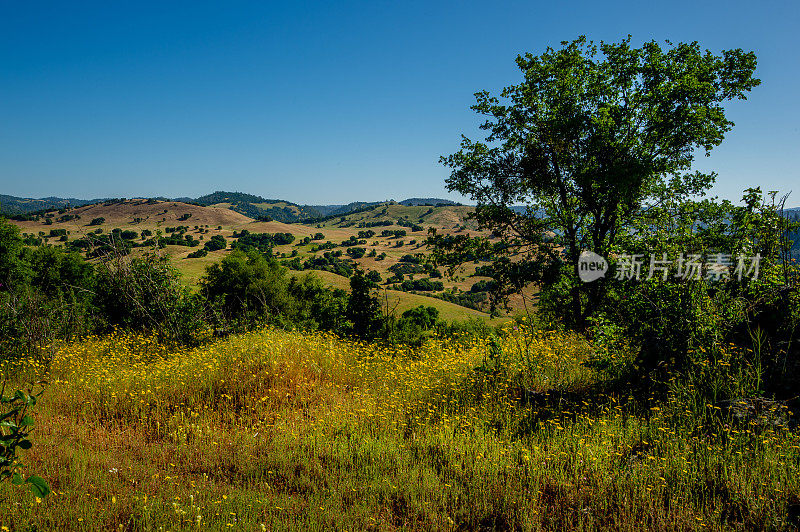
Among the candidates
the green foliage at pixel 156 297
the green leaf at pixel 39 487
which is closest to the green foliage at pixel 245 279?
the green foliage at pixel 156 297

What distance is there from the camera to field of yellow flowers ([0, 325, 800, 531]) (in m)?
3.76

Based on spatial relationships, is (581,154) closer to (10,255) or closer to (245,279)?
(245,279)

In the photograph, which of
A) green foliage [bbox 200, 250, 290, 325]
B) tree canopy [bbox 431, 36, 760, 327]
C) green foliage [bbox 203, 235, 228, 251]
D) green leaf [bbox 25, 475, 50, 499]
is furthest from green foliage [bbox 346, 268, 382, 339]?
green foliage [bbox 203, 235, 228, 251]

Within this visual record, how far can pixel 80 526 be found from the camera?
3.65 metres

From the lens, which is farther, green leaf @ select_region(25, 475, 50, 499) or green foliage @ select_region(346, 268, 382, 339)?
green foliage @ select_region(346, 268, 382, 339)

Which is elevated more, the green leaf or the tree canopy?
the tree canopy

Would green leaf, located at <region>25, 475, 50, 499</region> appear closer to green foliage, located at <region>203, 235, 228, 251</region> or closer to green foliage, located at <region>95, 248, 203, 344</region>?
green foliage, located at <region>95, 248, 203, 344</region>

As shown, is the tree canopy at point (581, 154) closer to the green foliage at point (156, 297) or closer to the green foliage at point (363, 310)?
the green foliage at point (363, 310)

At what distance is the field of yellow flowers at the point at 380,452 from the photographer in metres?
3.76

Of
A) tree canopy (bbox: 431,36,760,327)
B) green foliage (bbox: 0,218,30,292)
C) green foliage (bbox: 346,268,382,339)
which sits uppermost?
tree canopy (bbox: 431,36,760,327)

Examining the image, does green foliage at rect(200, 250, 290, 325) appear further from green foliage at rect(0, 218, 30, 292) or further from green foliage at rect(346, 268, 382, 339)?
green foliage at rect(346, 268, 382, 339)

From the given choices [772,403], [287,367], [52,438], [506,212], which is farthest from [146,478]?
[506,212]

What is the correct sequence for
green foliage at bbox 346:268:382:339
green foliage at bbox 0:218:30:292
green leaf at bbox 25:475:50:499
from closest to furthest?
green leaf at bbox 25:475:50:499, green foliage at bbox 346:268:382:339, green foliage at bbox 0:218:30:292

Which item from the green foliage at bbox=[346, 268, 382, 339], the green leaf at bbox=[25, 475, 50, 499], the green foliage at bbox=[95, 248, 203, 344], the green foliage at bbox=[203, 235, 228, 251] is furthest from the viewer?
the green foliage at bbox=[203, 235, 228, 251]
